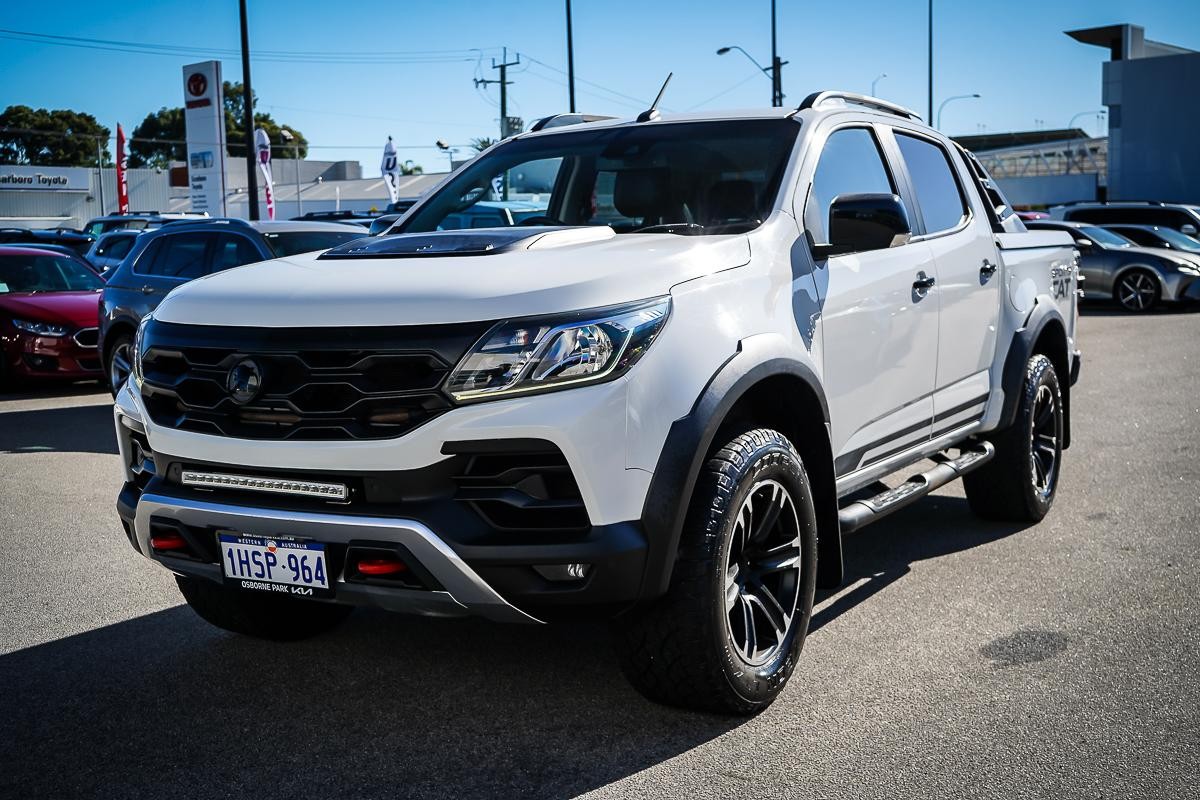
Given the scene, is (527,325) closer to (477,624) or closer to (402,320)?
(402,320)

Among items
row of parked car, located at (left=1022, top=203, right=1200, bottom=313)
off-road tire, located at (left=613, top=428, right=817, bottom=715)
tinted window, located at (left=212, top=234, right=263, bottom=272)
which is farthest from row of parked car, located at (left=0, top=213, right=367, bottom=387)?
row of parked car, located at (left=1022, top=203, right=1200, bottom=313)

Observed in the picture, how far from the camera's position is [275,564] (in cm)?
351

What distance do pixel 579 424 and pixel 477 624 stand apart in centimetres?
185

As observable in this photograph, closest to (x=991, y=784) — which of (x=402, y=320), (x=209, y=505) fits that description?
(x=402, y=320)

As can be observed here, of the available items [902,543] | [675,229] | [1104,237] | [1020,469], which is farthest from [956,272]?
[1104,237]

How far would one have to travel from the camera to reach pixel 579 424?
323 centimetres

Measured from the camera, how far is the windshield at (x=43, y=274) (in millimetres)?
13555

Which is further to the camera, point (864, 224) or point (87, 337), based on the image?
point (87, 337)

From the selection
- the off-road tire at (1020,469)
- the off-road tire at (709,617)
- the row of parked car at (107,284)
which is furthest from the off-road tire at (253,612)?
the row of parked car at (107,284)

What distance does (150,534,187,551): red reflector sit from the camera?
3.72m

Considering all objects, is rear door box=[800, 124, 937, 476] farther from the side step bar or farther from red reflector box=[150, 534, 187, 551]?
red reflector box=[150, 534, 187, 551]

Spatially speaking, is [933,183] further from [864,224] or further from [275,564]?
[275,564]

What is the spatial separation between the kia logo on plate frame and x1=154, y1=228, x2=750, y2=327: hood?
13 centimetres

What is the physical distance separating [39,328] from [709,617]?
36.8ft
